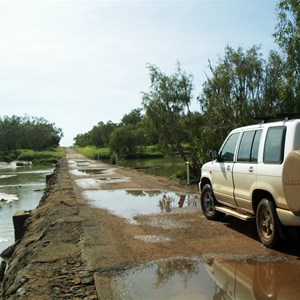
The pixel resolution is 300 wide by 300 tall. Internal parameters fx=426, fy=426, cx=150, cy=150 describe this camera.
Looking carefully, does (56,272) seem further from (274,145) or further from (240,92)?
(240,92)

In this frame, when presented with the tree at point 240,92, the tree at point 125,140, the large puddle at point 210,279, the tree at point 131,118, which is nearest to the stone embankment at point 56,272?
the large puddle at point 210,279

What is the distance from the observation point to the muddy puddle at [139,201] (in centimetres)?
1292

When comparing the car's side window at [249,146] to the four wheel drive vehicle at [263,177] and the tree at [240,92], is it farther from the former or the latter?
the tree at [240,92]

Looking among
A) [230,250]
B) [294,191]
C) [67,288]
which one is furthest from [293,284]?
[67,288]

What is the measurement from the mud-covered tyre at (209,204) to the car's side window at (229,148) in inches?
44.3

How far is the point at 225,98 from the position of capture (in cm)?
1858

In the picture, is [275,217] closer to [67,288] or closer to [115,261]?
[115,261]

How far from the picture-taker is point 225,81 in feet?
60.1

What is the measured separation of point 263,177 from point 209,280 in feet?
7.63

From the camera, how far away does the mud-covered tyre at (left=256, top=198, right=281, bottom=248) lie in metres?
7.19

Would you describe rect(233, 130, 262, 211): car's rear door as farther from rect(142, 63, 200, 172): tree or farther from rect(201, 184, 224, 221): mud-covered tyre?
rect(142, 63, 200, 172): tree

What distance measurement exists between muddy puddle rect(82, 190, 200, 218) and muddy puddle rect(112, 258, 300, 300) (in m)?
5.29

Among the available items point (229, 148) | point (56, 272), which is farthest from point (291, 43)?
point (56, 272)

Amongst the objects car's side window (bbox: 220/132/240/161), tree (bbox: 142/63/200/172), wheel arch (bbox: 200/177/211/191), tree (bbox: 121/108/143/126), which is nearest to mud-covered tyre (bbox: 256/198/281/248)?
car's side window (bbox: 220/132/240/161)
